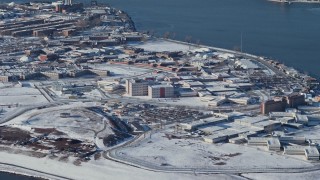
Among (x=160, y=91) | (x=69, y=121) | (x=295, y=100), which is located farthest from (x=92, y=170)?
(x=295, y=100)

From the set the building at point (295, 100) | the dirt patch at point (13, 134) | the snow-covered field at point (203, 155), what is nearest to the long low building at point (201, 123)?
the snow-covered field at point (203, 155)

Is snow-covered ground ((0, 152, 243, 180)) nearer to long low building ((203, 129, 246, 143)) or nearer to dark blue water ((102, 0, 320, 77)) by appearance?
long low building ((203, 129, 246, 143))

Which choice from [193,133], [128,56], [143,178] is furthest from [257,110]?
[128,56]

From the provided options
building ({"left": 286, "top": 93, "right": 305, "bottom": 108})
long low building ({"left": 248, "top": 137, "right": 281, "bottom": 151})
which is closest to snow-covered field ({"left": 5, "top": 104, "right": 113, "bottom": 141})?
long low building ({"left": 248, "top": 137, "right": 281, "bottom": 151})

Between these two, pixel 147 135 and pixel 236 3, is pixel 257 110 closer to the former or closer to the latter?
pixel 147 135

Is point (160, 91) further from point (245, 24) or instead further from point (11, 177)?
point (245, 24)

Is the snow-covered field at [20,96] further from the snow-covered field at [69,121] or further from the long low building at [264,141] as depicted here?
the long low building at [264,141]
